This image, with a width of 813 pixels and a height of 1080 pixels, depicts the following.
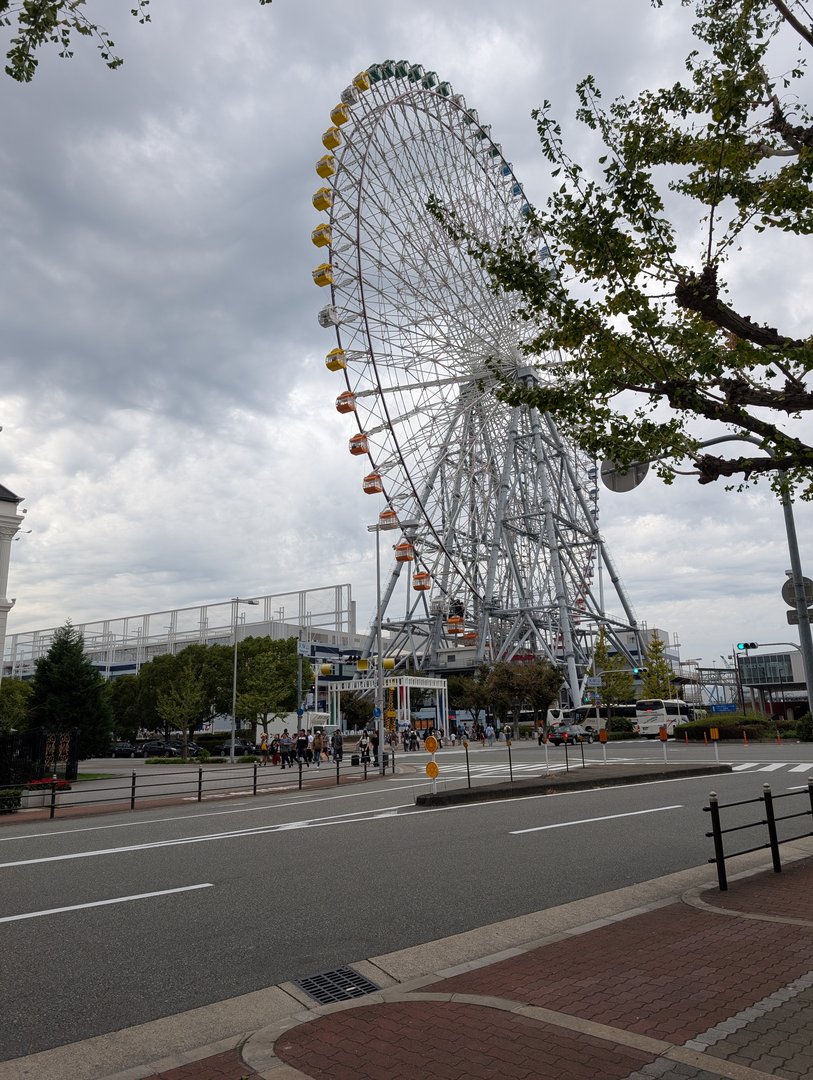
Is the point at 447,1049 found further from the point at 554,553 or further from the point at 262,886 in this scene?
the point at 554,553

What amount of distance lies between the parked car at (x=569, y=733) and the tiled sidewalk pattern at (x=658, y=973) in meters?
43.0

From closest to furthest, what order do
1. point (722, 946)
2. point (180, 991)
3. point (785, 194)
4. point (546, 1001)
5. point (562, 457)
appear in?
point (546, 1001) < point (180, 991) < point (722, 946) < point (785, 194) < point (562, 457)

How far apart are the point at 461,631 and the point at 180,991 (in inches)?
2416

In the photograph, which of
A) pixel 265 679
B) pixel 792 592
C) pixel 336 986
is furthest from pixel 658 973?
pixel 265 679

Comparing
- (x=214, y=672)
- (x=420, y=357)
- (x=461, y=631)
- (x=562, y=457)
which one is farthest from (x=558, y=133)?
(x=214, y=672)

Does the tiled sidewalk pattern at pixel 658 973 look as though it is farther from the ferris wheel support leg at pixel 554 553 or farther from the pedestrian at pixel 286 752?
the ferris wheel support leg at pixel 554 553

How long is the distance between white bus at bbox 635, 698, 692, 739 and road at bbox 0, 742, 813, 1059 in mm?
41033

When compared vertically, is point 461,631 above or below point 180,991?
above

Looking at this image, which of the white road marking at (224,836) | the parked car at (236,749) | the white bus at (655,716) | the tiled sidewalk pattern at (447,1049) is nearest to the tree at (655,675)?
the white bus at (655,716)

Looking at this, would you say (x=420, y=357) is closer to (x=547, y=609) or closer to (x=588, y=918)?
(x=547, y=609)

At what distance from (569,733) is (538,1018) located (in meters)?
47.1

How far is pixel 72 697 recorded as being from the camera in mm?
41406

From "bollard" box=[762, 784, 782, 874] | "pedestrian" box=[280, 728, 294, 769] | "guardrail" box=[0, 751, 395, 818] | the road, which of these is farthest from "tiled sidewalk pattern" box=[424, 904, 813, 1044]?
"pedestrian" box=[280, 728, 294, 769]

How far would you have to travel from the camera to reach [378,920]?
7.90m
